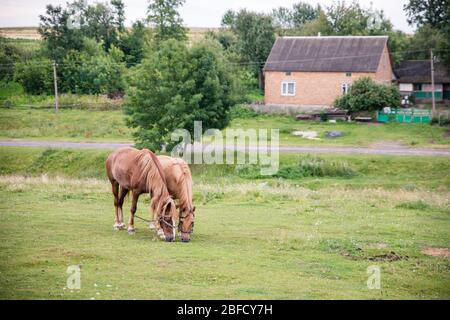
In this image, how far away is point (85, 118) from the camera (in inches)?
2192

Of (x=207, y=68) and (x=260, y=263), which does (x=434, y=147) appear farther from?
(x=260, y=263)

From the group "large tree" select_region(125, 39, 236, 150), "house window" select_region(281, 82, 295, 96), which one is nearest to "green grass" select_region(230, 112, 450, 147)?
"house window" select_region(281, 82, 295, 96)

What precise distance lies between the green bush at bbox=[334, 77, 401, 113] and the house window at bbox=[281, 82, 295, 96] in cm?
869

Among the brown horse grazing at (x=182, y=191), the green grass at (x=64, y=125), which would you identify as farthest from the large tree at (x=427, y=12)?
the brown horse grazing at (x=182, y=191)

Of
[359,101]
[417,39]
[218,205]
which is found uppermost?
[417,39]

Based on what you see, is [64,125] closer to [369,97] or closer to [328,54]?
[369,97]

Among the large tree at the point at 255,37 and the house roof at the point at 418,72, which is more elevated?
the large tree at the point at 255,37

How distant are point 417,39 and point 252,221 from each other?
207 ft

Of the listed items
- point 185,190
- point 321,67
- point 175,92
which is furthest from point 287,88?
point 185,190

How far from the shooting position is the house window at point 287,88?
62938 millimetres

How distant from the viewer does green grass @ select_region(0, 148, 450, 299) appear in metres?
12.4

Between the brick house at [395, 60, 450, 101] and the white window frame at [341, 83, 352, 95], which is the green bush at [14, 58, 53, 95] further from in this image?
the brick house at [395, 60, 450, 101]

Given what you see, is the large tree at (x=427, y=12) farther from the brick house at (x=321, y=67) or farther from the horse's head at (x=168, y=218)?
the horse's head at (x=168, y=218)
